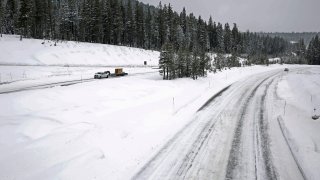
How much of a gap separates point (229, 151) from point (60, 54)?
4769cm

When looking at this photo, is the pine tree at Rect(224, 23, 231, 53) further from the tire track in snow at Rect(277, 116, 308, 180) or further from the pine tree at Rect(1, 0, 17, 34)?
the tire track in snow at Rect(277, 116, 308, 180)

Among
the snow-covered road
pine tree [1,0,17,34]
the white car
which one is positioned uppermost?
pine tree [1,0,17,34]

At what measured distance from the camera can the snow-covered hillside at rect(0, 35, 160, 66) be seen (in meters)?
48.2

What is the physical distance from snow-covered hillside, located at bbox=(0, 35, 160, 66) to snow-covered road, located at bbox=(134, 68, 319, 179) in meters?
38.3

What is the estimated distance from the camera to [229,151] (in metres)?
14.2

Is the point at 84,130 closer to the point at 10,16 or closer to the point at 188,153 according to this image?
the point at 188,153

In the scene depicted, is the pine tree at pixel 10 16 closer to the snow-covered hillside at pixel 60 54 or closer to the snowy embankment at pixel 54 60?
the snow-covered hillside at pixel 60 54

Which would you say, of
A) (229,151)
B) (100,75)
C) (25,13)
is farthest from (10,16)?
(229,151)

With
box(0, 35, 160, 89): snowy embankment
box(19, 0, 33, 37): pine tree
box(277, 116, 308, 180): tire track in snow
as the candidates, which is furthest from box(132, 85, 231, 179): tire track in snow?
box(19, 0, 33, 37): pine tree

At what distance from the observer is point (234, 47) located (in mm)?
138375

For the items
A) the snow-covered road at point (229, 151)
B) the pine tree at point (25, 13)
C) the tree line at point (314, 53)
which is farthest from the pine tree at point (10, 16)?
the tree line at point (314, 53)

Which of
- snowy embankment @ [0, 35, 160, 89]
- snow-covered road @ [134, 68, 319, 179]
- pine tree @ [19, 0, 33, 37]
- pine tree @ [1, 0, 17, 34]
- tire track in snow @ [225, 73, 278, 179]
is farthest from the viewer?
pine tree @ [1, 0, 17, 34]

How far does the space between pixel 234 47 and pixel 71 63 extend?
104368mm

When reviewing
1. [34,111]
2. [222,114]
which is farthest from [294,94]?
[34,111]
